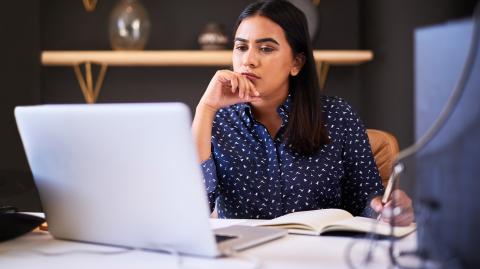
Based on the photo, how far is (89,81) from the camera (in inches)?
110

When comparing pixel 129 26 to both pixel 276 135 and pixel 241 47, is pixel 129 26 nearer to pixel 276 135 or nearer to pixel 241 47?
pixel 241 47

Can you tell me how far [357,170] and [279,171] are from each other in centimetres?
23

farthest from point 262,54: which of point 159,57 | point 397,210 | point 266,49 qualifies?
point 159,57

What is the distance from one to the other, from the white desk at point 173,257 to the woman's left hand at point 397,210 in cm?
5

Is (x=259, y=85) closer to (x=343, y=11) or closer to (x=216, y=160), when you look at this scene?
(x=216, y=160)

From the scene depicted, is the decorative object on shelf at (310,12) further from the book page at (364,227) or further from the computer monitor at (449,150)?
the computer monitor at (449,150)

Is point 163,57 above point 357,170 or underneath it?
above

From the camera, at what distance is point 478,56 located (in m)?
0.75

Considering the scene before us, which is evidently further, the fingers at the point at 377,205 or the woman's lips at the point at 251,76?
the woman's lips at the point at 251,76

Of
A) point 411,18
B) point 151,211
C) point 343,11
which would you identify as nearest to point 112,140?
point 151,211

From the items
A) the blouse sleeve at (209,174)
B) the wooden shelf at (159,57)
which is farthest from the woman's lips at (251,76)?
the wooden shelf at (159,57)

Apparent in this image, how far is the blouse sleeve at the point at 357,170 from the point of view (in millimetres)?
1754

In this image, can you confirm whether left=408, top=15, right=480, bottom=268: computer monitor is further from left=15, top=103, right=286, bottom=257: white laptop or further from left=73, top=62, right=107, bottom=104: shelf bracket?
left=73, top=62, right=107, bottom=104: shelf bracket

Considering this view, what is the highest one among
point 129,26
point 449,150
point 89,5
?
point 89,5
